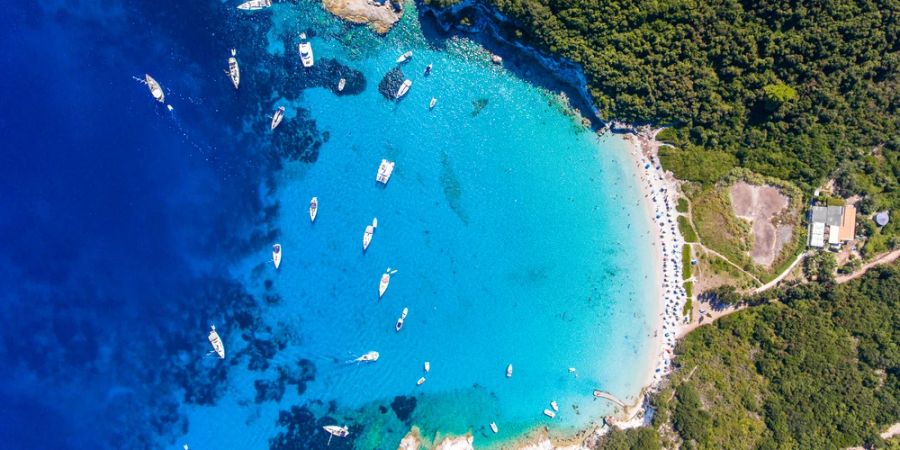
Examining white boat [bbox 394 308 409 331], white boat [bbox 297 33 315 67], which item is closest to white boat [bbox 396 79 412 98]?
white boat [bbox 297 33 315 67]

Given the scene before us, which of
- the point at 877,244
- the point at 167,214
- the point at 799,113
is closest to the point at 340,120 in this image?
the point at 167,214

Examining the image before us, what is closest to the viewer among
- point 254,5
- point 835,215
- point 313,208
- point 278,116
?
point 835,215

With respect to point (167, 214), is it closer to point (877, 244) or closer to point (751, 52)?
point (751, 52)

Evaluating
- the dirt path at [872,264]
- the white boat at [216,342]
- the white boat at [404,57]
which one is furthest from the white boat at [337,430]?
the dirt path at [872,264]

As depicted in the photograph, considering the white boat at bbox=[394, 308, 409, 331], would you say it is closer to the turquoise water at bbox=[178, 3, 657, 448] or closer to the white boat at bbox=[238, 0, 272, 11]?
the turquoise water at bbox=[178, 3, 657, 448]

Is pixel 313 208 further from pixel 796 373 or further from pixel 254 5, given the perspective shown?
pixel 796 373

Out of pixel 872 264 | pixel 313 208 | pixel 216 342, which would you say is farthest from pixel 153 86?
pixel 872 264
